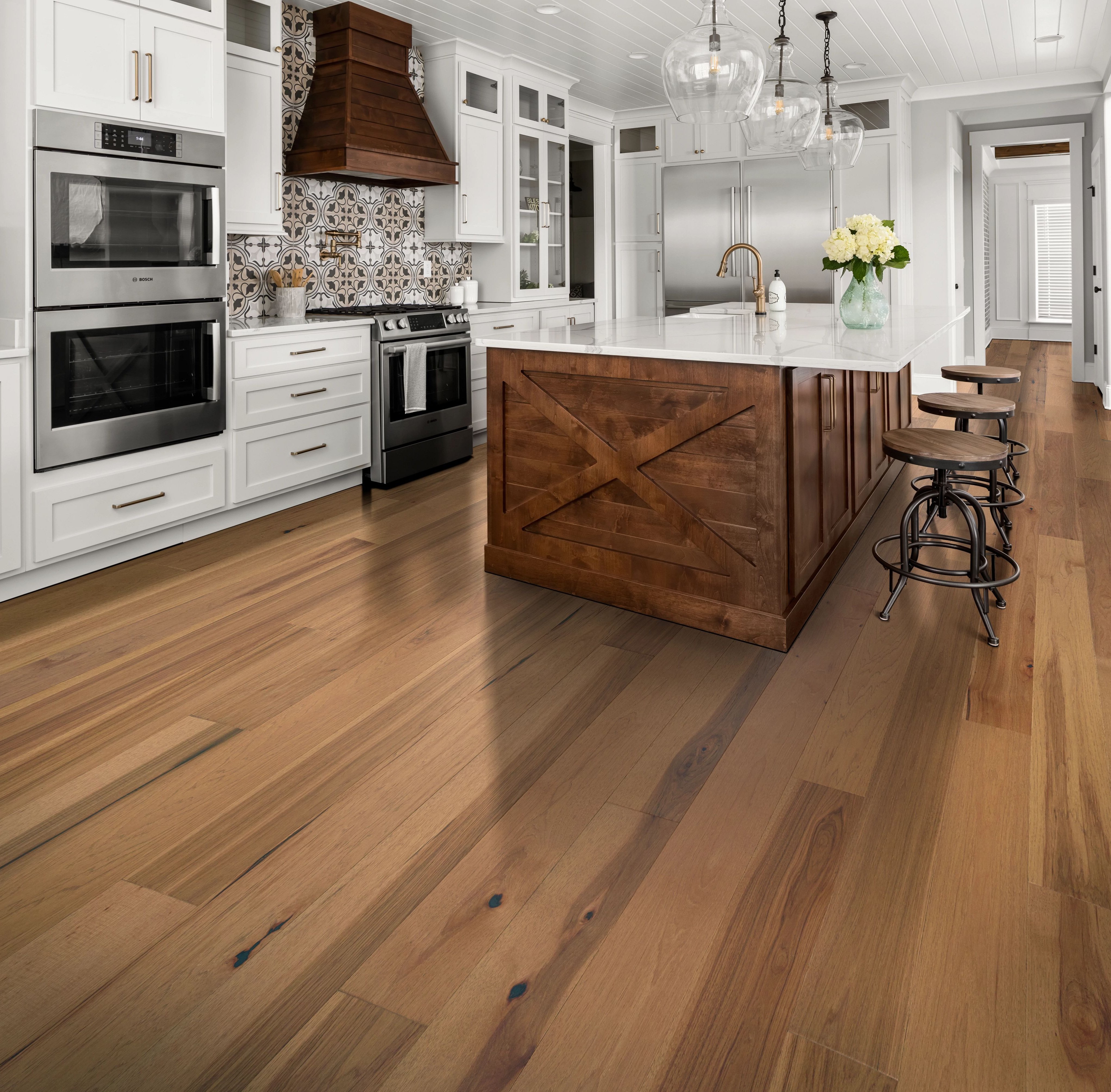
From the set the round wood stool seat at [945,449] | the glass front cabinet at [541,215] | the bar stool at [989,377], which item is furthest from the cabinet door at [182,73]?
the bar stool at [989,377]

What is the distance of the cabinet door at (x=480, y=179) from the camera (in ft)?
18.3

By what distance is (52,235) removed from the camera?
3.12 meters

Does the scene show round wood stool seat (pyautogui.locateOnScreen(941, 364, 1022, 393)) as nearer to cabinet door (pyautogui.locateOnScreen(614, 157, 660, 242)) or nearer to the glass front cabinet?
the glass front cabinet

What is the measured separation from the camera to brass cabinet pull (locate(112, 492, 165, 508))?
3.50 metres

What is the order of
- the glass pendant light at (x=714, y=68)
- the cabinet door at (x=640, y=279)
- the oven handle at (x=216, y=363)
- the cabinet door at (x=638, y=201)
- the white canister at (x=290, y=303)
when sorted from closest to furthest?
the glass pendant light at (x=714, y=68), the oven handle at (x=216, y=363), the white canister at (x=290, y=303), the cabinet door at (x=638, y=201), the cabinet door at (x=640, y=279)

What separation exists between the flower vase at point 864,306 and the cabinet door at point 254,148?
2.70 metres

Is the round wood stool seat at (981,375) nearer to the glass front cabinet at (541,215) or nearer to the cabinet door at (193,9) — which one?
the glass front cabinet at (541,215)

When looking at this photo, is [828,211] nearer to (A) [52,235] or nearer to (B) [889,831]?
(A) [52,235]

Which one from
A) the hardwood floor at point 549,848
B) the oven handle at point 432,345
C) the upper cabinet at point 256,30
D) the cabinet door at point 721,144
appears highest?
the cabinet door at point 721,144

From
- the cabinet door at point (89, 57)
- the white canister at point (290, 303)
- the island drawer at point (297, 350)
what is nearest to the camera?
the cabinet door at point (89, 57)

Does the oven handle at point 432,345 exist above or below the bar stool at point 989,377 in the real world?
above

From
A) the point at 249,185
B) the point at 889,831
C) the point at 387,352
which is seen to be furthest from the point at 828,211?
the point at 889,831

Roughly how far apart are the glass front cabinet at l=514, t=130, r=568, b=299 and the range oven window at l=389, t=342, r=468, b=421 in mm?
1162

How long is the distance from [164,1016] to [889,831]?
1381 mm
